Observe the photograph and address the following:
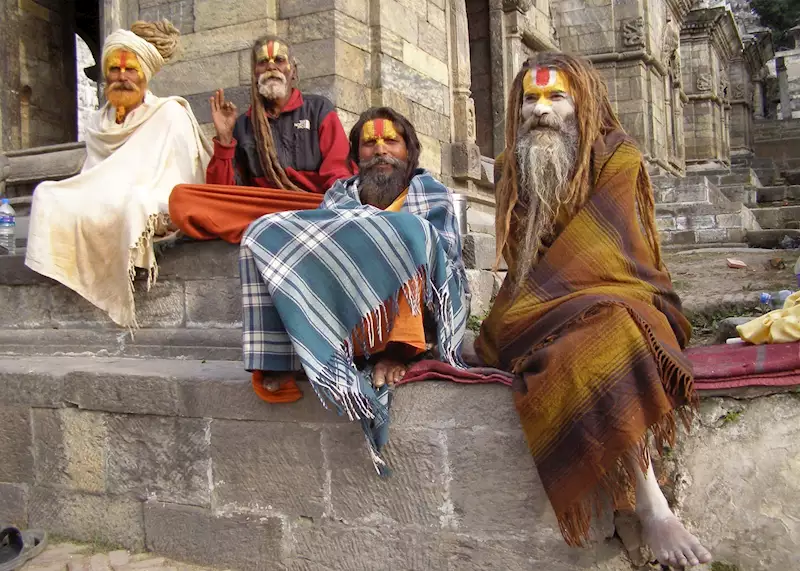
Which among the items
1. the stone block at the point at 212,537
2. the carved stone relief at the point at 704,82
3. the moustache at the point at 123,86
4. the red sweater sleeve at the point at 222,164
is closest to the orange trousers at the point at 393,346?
the stone block at the point at 212,537

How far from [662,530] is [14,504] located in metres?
3.09

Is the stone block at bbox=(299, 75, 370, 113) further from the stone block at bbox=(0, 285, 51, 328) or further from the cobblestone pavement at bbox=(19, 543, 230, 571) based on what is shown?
the cobblestone pavement at bbox=(19, 543, 230, 571)

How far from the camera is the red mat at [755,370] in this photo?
2461 millimetres

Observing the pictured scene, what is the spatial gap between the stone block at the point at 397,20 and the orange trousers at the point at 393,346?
4270mm

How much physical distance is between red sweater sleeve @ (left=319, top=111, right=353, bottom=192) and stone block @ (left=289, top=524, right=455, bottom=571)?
2.13 metres

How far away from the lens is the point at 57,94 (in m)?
9.22

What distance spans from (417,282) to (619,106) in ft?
43.8

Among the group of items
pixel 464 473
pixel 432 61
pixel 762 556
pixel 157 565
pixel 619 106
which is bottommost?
pixel 157 565

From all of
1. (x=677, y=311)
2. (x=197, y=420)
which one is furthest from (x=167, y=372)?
(x=677, y=311)

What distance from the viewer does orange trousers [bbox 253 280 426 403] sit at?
273 centimetres

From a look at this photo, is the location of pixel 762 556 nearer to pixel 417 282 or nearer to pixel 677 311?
pixel 677 311

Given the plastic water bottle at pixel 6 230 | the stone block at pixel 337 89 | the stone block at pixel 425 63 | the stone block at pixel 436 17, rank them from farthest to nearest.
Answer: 1. the stone block at pixel 436 17
2. the stone block at pixel 425 63
3. the stone block at pixel 337 89
4. the plastic water bottle at pixel 6 230

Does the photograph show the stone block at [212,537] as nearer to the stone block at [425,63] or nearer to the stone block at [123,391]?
the stone block at [123,391]

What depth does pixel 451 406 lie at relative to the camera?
8.85 feet
